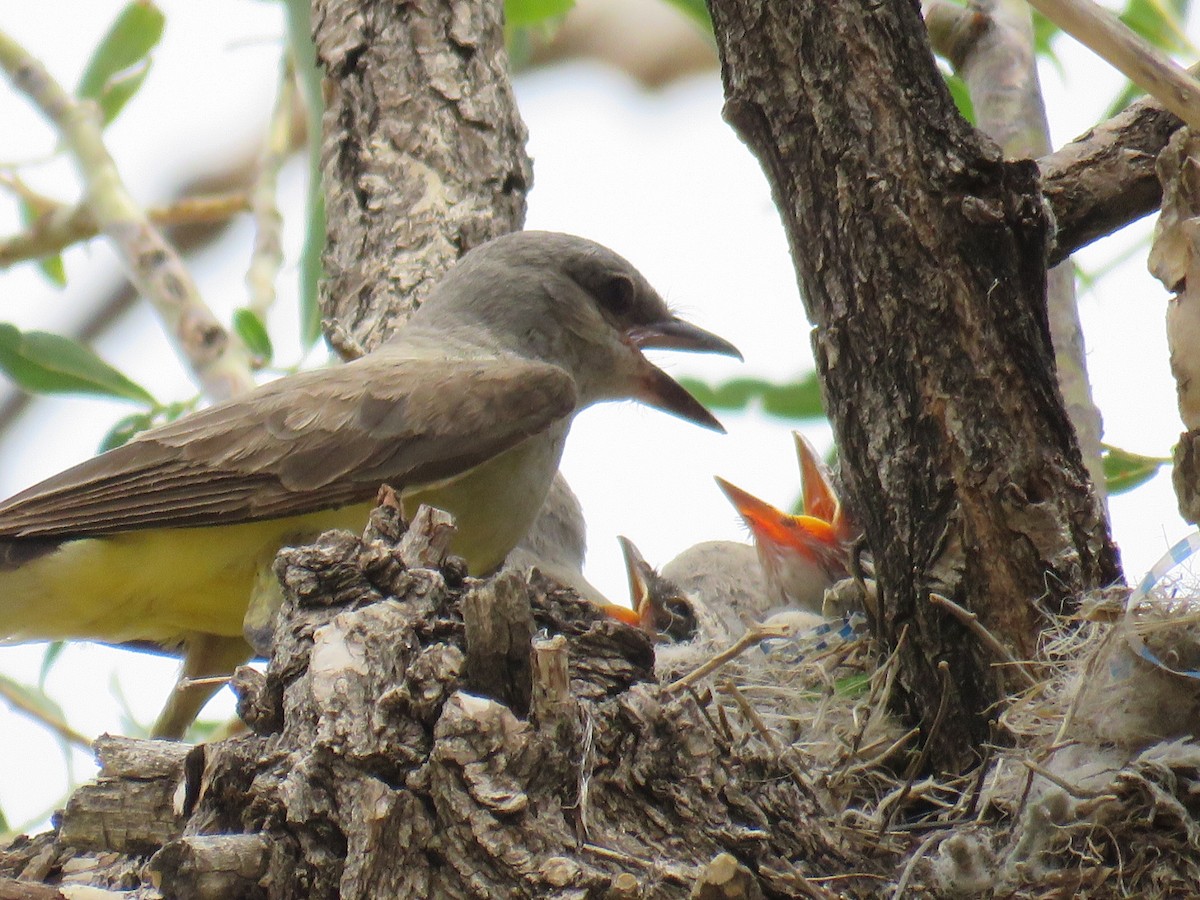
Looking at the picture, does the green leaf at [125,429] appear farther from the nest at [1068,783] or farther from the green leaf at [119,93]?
the nest at [1068,783]

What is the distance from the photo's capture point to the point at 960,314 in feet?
12.2

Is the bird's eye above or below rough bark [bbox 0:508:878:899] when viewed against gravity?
above

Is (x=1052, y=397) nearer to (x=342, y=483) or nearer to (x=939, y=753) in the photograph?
(x=939, y=753)

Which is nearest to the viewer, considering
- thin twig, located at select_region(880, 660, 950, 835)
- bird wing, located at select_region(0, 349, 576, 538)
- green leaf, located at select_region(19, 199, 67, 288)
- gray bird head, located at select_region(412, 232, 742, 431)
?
thin twig, located at select_region(880, 660, 950, 835)

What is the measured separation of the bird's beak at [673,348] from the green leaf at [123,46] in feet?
8.29

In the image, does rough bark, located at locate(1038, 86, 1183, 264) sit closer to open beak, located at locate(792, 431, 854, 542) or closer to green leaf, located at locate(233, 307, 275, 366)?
open beak, located at locate(792, 431, 854, 542)

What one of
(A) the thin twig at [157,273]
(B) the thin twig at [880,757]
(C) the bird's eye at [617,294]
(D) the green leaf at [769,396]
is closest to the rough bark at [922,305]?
(B) the thin twig at [880,757]

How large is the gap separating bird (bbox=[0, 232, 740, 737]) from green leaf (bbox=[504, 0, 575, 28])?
131 cm

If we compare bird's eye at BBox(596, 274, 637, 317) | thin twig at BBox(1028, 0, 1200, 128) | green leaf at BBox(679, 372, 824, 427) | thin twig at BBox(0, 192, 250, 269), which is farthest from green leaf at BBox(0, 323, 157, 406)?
thin twig at BBox(1028, 0, 1200, 128)

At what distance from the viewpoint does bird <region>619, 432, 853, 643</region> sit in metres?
5.88

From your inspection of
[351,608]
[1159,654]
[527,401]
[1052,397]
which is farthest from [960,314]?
[527,401]

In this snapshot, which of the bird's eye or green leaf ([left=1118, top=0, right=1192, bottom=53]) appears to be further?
the bird's eye

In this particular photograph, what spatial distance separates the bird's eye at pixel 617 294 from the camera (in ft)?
19.9

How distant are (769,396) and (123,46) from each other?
3.15 m
